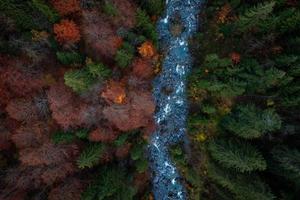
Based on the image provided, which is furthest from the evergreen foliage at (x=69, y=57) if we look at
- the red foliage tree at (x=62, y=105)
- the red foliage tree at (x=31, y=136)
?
the red foliage tree at (x=31, y=136)

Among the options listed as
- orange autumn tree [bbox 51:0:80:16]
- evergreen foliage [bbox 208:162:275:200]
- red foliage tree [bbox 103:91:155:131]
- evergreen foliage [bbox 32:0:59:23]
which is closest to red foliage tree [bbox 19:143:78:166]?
red foliage tree [bbox 103:91:155:131]

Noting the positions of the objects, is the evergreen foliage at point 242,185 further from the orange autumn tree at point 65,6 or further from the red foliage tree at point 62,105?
the orange autumn tree at point 65,6

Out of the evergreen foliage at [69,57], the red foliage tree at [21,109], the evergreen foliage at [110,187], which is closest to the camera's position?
the evergreen foliage at [69,57]

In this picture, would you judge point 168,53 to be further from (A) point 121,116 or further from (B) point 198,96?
(A) point 121,116

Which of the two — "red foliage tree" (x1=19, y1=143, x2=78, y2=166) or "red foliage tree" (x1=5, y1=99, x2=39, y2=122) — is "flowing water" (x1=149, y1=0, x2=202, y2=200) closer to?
"red foliage tree" (x1=19, y1=143, x2=78, y2=166)

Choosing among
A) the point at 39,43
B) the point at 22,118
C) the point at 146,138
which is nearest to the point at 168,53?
the point at 146,138

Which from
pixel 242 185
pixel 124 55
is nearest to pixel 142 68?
pixel 124 55
